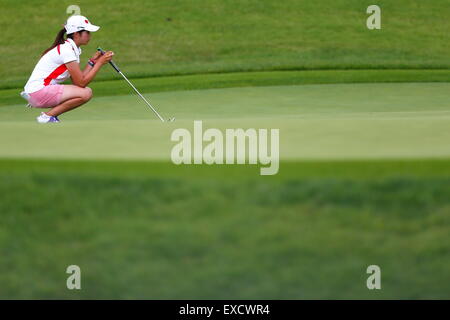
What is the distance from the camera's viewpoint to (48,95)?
7480mm

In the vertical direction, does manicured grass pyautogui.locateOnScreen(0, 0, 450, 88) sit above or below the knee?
above

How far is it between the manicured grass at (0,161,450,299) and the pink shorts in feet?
12.2

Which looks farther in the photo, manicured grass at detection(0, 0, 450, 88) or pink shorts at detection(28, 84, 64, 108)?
manicured grass at detection(0, 0, 450, 88)

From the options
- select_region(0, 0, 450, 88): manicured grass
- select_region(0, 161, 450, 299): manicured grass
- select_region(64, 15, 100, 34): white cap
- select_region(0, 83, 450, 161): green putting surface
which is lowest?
select_region(0, 161, 450, 299): manicured grass

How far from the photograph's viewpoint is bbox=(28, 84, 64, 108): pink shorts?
7465mm

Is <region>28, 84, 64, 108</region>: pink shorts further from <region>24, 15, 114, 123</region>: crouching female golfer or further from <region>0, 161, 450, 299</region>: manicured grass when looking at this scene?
<region>0, 161, 450, 299</region>: manicured grass

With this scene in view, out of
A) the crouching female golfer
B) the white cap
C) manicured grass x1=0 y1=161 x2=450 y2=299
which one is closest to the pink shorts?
the crouching female golfer

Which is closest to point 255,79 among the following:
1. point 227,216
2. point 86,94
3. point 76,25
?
point 86,94

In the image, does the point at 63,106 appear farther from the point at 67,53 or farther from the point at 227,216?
the point at 227,216

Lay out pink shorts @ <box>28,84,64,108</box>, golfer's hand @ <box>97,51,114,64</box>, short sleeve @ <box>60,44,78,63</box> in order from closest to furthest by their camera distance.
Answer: short sleeve @ <box>60,44,78,63</box>, golfer's hand @ <box>97,51,114,64</box>, pink shorts @ <box>28,84,64,108</box>

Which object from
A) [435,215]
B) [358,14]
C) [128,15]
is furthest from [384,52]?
[435,215]

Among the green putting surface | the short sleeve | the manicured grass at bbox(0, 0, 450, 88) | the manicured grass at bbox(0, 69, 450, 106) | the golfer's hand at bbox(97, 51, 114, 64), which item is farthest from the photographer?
the manicured grass at bbox(0, 0, 450, 88)

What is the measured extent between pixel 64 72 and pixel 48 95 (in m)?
0.23

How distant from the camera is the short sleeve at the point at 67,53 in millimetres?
7156
